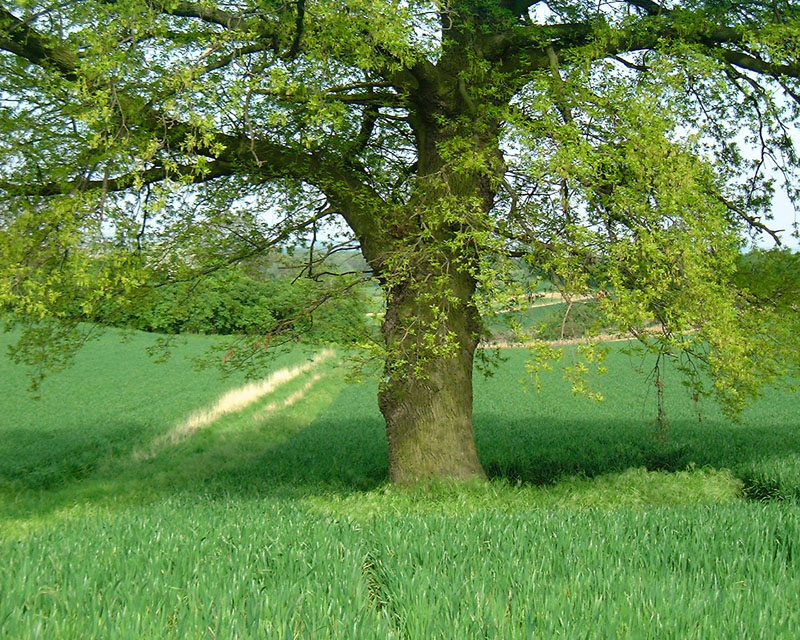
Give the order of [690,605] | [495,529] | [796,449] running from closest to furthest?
[690,605] < [495,529] < [796,449]

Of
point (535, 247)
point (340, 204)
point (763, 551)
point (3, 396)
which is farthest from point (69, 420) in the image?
point (763, 551)

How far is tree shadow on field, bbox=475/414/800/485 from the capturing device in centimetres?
1306

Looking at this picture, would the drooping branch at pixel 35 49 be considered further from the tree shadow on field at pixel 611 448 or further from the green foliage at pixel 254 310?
the tree shadow on field at pixel 611 448

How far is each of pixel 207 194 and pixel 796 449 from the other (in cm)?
1143

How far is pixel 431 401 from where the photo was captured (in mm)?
10742

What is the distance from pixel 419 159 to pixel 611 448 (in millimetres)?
7183

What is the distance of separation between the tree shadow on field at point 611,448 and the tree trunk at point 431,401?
4.09ft

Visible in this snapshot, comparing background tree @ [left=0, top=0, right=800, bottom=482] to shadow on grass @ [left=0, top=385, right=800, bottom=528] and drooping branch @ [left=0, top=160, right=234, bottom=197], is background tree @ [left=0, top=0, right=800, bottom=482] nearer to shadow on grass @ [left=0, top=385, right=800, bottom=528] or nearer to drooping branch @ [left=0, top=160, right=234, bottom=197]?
drooping branch @ [left=0, top=160, right=234, bottom=197]

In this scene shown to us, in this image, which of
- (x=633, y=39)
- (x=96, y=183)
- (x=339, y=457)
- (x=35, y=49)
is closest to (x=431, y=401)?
(x=339, y=457)

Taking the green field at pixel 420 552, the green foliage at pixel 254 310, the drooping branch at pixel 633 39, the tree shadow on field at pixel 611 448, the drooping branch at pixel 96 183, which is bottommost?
the tree shadow on field at pixel 611 448

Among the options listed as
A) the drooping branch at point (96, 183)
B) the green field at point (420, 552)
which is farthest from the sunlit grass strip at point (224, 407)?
the drooping branch at point (96, 183)

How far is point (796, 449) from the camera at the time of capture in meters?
13.9

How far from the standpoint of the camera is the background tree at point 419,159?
27.7 feet

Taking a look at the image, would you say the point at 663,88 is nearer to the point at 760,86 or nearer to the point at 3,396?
the point at 760,86
